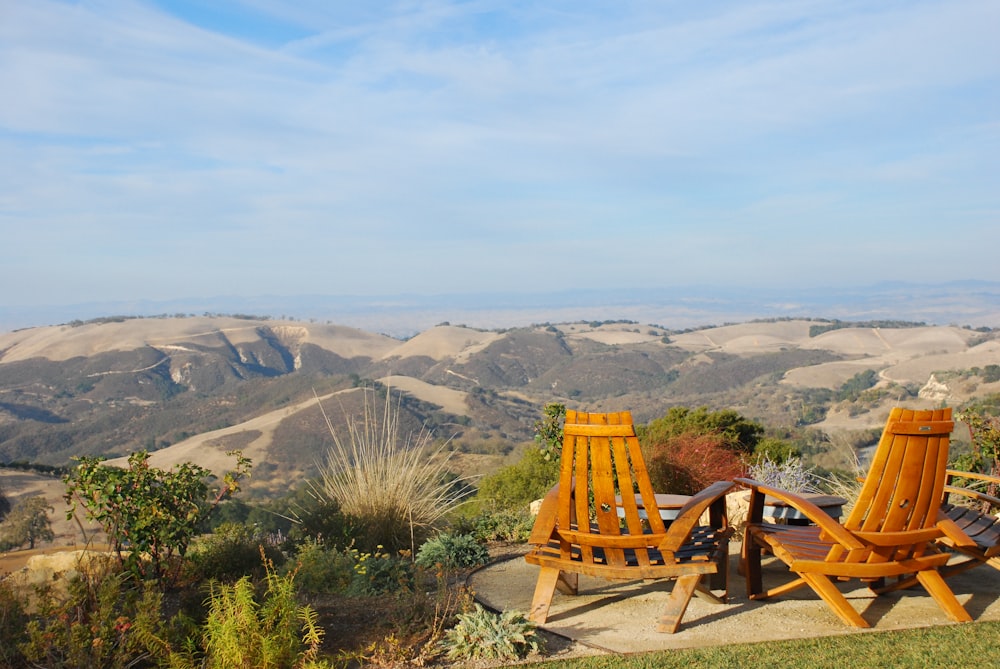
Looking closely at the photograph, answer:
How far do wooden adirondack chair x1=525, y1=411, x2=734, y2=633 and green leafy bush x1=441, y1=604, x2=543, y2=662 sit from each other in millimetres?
320

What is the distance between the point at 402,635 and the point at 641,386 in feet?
180

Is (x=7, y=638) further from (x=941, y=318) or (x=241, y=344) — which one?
(x=941, y=318)

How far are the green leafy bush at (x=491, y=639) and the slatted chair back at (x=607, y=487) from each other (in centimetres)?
51

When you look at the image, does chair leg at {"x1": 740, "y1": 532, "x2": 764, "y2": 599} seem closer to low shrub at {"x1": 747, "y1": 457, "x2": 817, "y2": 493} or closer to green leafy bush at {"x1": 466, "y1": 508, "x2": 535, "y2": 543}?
green leafy bush at {"x1": 466, "y1": 508, "x2": 535, "y2": 543}

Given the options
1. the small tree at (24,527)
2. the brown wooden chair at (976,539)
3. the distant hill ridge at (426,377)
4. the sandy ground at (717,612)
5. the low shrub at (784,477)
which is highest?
the brown wooden chair at (976,539)

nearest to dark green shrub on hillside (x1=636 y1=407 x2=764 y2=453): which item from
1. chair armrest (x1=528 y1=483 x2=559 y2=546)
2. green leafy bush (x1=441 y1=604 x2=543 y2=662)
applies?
chair armrest (x1=528 y1=483 x2=559 y2=546)

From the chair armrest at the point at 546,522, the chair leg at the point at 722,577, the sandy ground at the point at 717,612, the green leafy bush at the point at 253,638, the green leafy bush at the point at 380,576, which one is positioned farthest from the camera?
the green leafy bush at the point at 380,576

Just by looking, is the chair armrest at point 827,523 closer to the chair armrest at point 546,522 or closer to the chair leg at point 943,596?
the chair leg at point 943,596

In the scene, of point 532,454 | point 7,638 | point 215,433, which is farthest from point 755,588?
point 215,433

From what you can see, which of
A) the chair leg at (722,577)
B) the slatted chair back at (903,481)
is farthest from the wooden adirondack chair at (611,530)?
the slatted chair back at (903,481)

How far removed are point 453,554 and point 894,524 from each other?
311 centimetres

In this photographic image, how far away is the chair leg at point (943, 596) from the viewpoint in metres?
4.32

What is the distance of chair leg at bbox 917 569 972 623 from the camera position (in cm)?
432

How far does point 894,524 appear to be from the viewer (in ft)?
13.8
